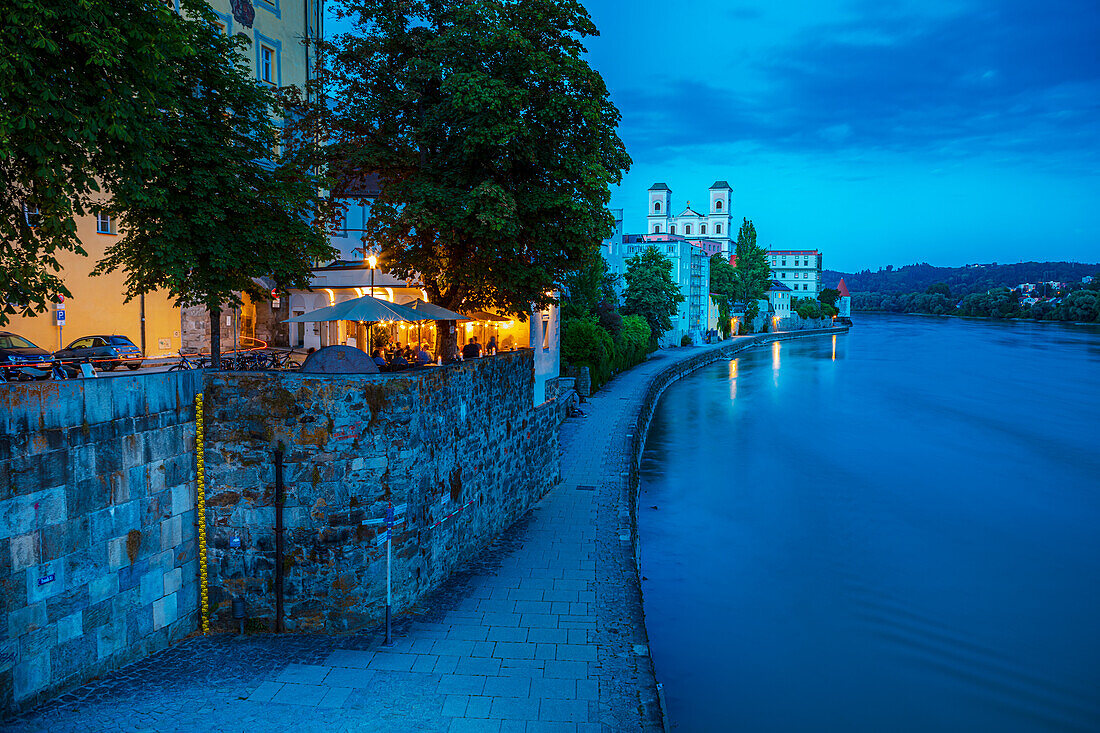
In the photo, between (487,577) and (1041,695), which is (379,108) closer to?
(487,577)

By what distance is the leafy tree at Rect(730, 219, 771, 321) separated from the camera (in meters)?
97.9

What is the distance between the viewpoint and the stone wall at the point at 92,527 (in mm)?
6531

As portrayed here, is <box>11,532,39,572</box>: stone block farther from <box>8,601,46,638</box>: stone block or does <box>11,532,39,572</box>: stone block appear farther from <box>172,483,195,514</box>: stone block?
<box>172,483,195,514</box>: stone block

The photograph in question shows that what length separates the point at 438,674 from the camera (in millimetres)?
8203

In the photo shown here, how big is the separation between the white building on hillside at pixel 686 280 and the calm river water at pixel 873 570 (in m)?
33.3

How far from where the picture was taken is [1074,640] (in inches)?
551

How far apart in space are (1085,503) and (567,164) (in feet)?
71.0

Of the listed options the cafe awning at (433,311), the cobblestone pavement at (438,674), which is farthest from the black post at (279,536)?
the cafe awning at (433,311)

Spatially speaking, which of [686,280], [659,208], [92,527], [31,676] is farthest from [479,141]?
[659,208]

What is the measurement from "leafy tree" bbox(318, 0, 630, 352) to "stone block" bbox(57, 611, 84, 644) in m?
9.04

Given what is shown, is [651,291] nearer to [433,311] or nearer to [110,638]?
[433,311]

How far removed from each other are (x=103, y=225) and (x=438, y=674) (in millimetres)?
16442

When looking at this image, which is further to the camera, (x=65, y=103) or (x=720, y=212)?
(x=720, y=212)

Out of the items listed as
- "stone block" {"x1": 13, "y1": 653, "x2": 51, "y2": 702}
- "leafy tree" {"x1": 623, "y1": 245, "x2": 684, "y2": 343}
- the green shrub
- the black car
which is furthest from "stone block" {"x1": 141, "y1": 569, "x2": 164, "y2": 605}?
"leafy tree" {"x1": 623, "y1": 245, "x2": 684, "y2": 343}
